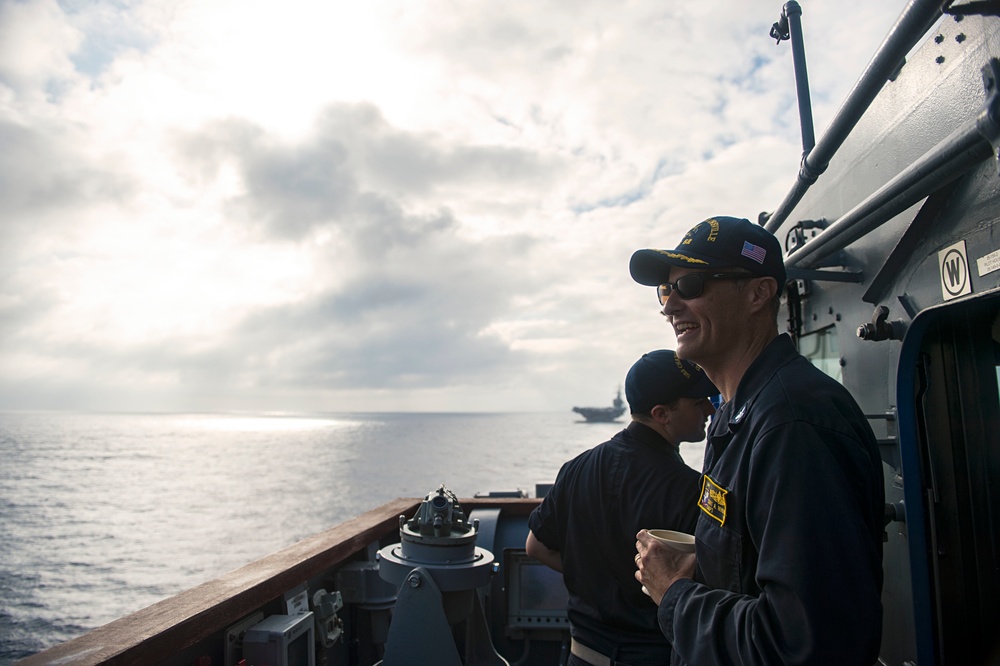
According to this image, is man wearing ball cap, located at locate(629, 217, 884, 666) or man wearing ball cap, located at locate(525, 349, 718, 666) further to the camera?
man wearing ball cap, located at locate(525, 349, 718, 666)

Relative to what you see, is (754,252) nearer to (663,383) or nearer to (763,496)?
(763,496)

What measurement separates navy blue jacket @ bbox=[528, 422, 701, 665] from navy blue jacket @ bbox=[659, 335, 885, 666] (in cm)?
101

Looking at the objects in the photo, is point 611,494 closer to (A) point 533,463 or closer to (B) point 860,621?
(B) point 860,621

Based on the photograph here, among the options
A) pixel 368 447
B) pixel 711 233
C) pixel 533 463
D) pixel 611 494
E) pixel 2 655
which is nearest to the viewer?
pixel 711 233

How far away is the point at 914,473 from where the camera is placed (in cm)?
228

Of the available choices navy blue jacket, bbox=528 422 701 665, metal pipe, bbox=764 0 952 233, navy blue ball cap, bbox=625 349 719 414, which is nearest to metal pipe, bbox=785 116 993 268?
metal pipe, bbox=764 0 952 233

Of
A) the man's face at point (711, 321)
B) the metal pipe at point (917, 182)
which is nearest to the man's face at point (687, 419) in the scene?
the metal pipe at point (917, 182)

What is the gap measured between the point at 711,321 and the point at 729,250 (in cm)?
20

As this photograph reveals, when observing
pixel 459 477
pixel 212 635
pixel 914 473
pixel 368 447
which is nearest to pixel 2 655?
pixel 212 635

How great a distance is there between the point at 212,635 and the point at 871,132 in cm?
355

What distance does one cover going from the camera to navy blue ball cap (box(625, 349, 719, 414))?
266 centimetres

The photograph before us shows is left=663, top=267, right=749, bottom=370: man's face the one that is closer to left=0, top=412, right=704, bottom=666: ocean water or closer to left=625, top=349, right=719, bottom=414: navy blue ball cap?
left=625, top=349, right=719, bottom=414: navy blue ball cap

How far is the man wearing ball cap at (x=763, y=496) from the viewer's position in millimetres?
1161

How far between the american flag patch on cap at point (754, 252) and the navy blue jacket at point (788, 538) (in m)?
0.29
